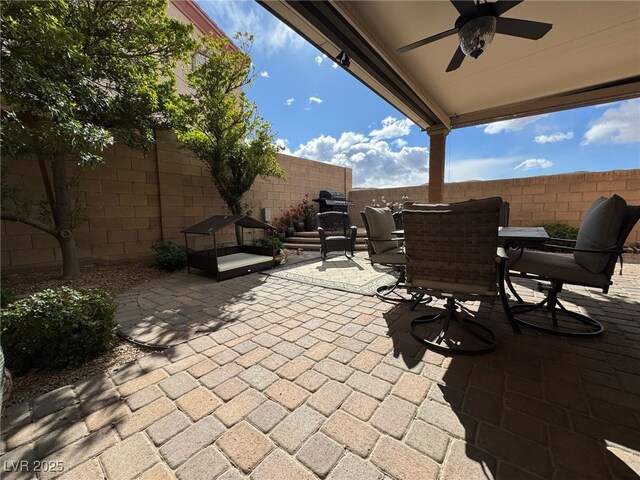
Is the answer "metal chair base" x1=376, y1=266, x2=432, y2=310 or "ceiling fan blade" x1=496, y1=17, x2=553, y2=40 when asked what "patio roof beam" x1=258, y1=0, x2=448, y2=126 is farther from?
"metal chair base" x1=376, y1=266, x2=432, y2=310

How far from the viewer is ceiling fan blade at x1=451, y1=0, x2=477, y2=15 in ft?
6.89

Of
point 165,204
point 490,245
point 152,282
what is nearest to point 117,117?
point 165,204


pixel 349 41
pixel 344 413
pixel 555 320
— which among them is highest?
pixel 349 41

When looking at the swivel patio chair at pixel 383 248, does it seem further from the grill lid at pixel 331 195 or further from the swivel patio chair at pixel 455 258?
the grill lid at pixel 331 195

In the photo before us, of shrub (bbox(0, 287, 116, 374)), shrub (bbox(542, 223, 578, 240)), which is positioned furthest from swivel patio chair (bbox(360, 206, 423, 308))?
shrub (bbox(542, 223, 578, 240))

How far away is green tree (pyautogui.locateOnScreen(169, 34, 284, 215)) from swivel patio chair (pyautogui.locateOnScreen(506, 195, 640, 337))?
4.83m

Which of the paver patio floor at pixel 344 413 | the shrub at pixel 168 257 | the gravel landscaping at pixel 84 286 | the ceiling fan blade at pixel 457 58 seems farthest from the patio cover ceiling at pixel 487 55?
the shrub at pixel 168 257

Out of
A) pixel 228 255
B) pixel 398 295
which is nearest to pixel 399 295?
pixel 398 295

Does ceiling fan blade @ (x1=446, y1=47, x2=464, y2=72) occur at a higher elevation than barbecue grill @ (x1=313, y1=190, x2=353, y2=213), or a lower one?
higher

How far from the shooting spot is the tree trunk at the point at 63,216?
338 cm

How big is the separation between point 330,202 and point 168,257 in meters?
5.21

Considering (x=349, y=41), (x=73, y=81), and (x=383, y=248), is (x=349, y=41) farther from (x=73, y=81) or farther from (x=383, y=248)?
(x=73, y=81)

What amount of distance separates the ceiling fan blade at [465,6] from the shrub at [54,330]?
396cm

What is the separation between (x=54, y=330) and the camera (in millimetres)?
1622
